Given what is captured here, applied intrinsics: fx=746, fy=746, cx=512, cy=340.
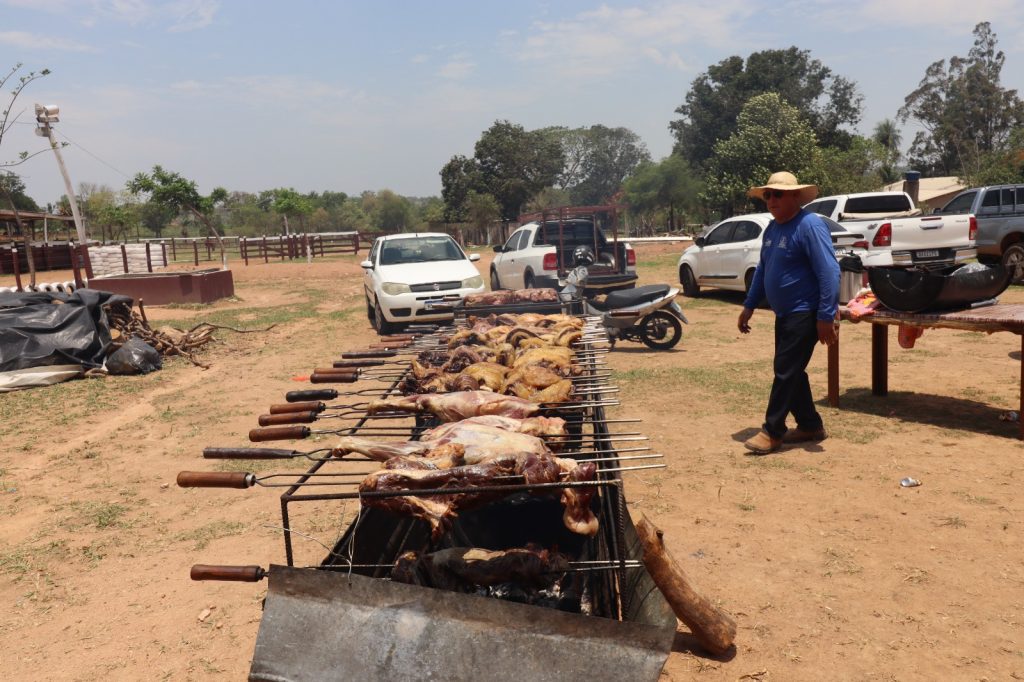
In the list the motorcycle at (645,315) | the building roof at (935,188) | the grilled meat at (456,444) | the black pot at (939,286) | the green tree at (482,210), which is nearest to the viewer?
the grilled meat at (456,444)

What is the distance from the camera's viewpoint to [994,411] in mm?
6469

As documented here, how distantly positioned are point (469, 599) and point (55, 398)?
832 cm

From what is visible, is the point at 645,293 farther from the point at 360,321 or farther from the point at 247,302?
the point at 247,302

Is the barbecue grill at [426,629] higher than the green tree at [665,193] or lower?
lower

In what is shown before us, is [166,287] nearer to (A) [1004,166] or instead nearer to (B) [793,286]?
(B) [793,286]

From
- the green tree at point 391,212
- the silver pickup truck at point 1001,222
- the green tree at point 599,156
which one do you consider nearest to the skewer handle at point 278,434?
the silver pickup truck at point 1001,222

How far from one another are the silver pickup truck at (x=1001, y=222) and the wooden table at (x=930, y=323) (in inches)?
355

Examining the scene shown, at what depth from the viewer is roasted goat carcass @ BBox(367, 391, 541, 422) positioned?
11.5 feet

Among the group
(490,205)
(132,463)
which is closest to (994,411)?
(132,463)

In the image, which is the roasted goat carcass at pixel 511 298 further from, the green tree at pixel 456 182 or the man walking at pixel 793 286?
the green tree at pixel 456 182

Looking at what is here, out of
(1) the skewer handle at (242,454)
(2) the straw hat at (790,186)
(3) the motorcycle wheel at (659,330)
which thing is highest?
(2) the straw hat at (790,186)

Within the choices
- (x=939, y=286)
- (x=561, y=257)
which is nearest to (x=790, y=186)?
(x=939, y=286)

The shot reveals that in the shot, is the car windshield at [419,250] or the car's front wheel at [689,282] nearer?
the car windshield at [419,250]

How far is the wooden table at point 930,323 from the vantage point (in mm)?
5586
